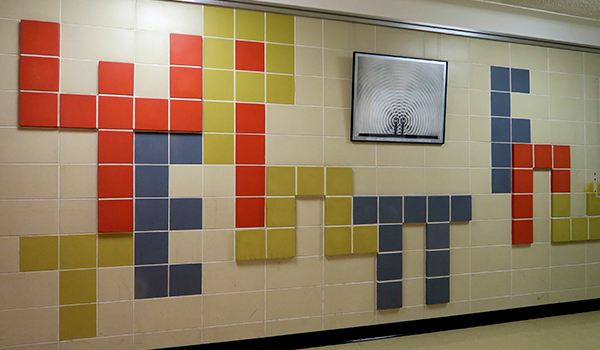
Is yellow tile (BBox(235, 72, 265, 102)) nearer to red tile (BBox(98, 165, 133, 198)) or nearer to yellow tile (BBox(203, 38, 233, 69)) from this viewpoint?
yellow tile (BBox(203, 38, 233, 69))

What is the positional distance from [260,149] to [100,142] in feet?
2.99

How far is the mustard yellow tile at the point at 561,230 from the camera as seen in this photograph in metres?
2.91

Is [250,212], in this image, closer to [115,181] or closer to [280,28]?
[115,181]

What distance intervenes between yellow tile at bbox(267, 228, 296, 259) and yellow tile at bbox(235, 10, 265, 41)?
4.06ft

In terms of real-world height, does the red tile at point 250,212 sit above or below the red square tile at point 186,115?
below

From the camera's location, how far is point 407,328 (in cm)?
256

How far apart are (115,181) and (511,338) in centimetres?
279

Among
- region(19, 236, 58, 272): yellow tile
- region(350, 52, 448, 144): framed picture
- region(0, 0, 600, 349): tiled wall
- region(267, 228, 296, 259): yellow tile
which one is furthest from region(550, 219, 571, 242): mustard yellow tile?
region(19, 236, 58, 272): yellow tile

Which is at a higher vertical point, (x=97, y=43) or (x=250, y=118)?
(x=97, y=43)

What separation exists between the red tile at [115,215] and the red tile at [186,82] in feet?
2.29

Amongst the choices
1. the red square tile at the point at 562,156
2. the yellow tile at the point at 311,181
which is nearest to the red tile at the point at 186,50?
the yellow tile at the point at 311,181

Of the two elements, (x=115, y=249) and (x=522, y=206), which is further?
(x=522, y=206)

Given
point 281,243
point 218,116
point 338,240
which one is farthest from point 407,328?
point 218,116

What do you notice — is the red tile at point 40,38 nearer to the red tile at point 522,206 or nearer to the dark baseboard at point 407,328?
the dark baseboard at point 407,328
